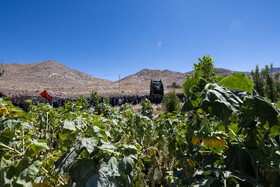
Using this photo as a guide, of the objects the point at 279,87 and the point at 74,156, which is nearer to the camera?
the point at 74,156

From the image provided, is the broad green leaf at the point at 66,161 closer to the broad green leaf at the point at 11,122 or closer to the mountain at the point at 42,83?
the broad green leaf at the point at 11,122

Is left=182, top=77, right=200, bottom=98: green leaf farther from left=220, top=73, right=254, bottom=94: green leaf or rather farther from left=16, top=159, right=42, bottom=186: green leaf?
left=16, top=159, right=42, bottom=186: green leaf

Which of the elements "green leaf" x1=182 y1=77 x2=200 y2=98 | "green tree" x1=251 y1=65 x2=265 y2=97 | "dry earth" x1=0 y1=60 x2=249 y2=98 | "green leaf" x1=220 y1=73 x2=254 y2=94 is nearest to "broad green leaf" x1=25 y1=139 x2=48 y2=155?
"green leaf" x1=182 y1=77 x2=200 y2=98

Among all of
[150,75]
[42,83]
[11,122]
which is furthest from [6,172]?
[150,75]

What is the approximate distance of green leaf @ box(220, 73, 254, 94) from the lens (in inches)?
29.6

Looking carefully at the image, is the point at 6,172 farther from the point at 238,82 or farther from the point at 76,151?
the point at 238,82

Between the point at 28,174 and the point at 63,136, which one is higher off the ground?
the point at 63,136

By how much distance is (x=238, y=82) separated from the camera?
30.1 inches

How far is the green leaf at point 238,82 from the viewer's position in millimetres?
753

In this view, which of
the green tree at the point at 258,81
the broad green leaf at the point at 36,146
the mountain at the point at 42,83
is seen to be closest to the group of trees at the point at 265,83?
the green tree at the point at 258,81

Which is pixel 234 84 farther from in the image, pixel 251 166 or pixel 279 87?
pixel 279 87

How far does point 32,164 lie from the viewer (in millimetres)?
723

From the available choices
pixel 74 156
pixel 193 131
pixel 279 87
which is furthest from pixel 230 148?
pixel 279 87

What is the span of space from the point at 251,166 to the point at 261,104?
1.09 ft
